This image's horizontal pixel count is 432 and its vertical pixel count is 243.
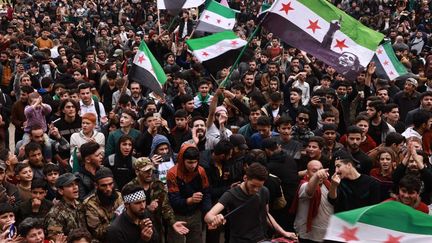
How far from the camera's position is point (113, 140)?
8000 millimetres

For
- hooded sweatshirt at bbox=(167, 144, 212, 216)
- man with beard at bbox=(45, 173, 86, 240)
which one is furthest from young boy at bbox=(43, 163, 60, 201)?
hooded sweatshirt at bbox=(167, 144, 212, 216)

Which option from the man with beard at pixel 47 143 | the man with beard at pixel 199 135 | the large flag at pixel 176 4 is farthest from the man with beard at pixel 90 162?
the large flag at pixel 176 4

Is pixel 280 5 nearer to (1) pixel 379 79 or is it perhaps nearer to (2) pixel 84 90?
(2) pixel 84 90

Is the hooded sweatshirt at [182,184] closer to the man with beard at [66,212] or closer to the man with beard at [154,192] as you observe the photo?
the man with beard at [154,192]

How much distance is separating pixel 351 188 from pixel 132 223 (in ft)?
6.65

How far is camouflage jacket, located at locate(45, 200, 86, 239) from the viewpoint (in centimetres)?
569

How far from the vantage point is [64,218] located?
582 centimetres

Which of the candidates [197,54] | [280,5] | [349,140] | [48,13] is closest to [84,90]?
[197,54]

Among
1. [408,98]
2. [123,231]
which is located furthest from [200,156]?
[408,98]

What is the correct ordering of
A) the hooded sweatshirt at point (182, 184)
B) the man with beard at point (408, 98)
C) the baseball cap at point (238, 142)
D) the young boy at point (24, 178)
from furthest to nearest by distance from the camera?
the man with beard at point (408, 98)
the baseball cap at point (238, 142)
the hooded sweatshirt at point (182, 184)
the young boy at point (24, 178)

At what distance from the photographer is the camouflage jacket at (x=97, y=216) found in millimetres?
5867

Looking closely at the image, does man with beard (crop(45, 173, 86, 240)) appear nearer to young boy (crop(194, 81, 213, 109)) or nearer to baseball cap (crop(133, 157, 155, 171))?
baseball cap (crop(133, 157, 155, 171))

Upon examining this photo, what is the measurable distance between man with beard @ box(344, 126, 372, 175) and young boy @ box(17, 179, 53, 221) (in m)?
3.22

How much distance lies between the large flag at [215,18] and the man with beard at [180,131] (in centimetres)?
361
